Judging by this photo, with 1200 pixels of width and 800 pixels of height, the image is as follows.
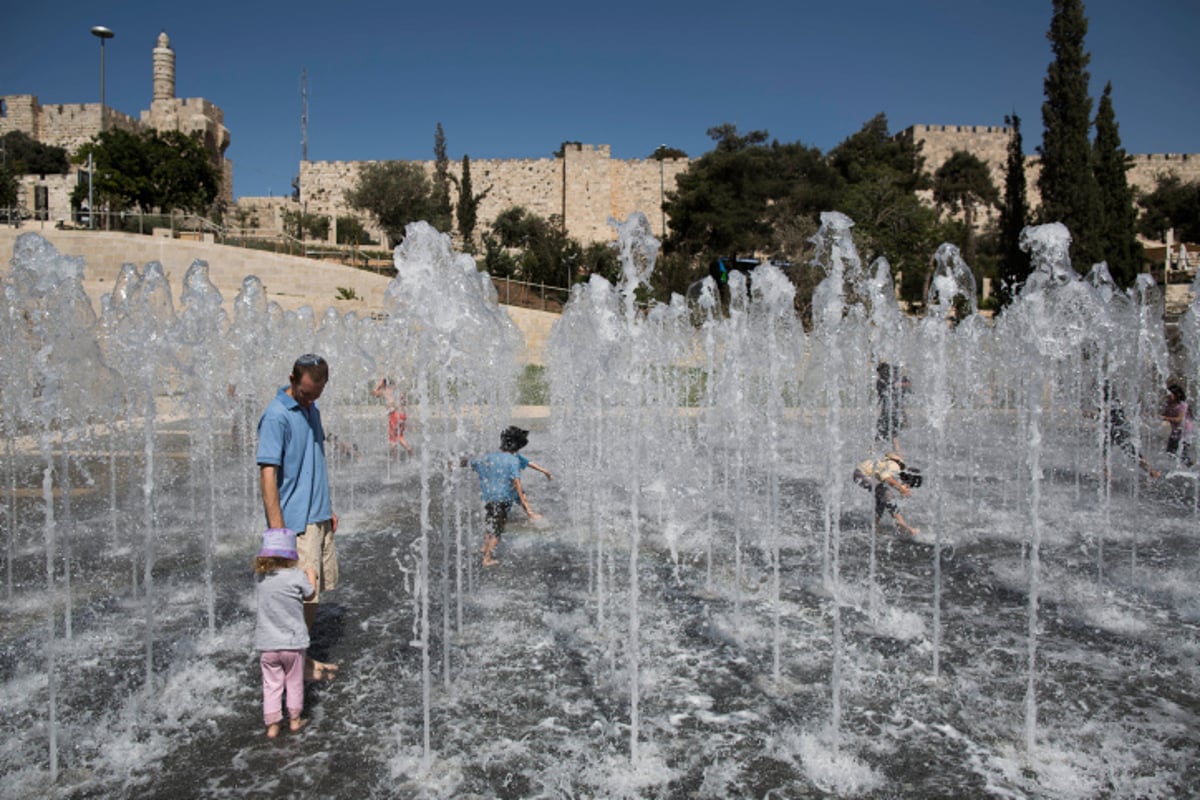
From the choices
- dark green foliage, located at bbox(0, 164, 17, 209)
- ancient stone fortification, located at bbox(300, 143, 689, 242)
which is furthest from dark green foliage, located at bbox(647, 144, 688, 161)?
dark green foliage, located at bbox(0, 164, 17, 209)

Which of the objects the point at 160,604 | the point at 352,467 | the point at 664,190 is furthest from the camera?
the point at 664,190

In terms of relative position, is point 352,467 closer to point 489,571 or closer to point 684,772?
point 489,571

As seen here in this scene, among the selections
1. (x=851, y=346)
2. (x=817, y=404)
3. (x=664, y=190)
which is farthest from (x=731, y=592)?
(x=664, y=190)

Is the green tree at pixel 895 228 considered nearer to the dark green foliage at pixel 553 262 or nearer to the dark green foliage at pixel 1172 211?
the dark green foliage at pixel 553 262

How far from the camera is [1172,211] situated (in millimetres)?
40625

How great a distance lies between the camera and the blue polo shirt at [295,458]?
9.84 ft

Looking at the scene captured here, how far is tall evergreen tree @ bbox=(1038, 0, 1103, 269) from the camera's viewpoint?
846 inches

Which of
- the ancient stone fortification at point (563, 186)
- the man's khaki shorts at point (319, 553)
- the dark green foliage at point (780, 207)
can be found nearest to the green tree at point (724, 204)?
the dark green foliage at point (780, 207)

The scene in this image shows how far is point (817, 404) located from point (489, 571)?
10834 mm

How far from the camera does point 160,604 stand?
4297mm

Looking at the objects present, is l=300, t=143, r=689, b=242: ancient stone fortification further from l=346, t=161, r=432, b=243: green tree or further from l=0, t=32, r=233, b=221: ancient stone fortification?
l=0, t=32, r=233, b=221: ancient stone fortification

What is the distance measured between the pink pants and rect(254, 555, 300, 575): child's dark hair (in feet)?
0.96

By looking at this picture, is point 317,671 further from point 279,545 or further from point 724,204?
point 724,204

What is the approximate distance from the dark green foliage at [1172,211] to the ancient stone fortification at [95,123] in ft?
155
